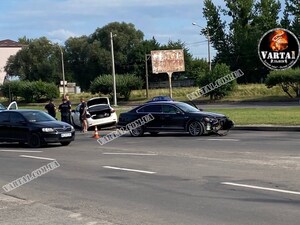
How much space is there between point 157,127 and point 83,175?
10.9 meters

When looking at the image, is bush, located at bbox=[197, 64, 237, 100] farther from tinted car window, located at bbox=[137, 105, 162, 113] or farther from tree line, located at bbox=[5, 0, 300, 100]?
tinted car window, located at bbox=[137, 105, 162, 113]

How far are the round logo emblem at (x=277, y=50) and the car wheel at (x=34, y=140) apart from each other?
1162 centimetres

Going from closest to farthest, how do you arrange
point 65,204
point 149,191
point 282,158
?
point 65,204 < point 149,191 < point 282,158

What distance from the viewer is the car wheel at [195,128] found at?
861 inches

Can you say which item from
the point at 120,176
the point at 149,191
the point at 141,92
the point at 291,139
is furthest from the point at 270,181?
the point at 141,92

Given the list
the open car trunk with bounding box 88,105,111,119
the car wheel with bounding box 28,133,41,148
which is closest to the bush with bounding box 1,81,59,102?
the open car trunk with bounding box 88,105,111,119

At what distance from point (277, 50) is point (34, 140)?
1334 centimetres

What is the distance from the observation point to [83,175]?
12.7 meters

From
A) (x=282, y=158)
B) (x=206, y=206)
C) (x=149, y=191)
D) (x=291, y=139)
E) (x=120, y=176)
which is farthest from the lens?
(x=291, y=139)

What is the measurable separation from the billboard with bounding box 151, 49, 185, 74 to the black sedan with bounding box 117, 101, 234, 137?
42913mm

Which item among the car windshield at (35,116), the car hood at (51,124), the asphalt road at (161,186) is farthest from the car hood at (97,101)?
the asphalt road at (161,186)

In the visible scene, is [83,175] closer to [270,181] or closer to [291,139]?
[270,181]

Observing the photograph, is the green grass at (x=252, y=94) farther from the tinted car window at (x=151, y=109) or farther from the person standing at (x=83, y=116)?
the tinted car window at (x=151, y=109)

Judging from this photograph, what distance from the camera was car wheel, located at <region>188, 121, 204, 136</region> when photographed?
2186cm
